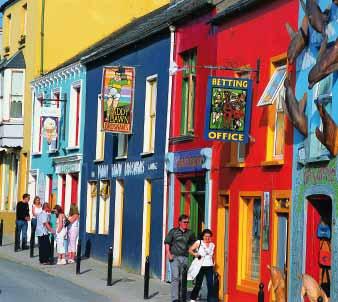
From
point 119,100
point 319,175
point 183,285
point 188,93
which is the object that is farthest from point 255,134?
point 119,100

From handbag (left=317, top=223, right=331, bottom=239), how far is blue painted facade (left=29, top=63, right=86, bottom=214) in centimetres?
1735

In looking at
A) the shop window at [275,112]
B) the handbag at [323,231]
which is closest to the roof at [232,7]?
the shop window at [275,112]

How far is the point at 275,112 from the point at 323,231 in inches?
126

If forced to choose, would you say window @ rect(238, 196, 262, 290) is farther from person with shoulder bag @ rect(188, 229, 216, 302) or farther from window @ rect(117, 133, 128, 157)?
window @ rect(117, 133, 128, 157)

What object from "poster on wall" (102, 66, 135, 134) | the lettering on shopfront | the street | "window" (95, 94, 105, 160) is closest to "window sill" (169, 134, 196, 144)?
"poster on wall" (102, 66, 135, 134)

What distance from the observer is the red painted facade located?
19.6 metres

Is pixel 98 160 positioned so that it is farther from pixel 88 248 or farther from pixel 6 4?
pixel 6 4

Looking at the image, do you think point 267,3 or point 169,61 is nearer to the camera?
point 267,3

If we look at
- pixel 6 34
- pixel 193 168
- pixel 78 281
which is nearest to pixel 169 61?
pixel 193 168

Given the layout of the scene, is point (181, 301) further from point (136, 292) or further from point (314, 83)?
point (314, 83)

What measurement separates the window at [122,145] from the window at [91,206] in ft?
8.87

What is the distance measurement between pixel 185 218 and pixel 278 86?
3456 mm

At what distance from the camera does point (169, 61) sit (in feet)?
87.4

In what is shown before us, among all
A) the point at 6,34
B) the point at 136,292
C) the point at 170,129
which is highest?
the point at 6,34
